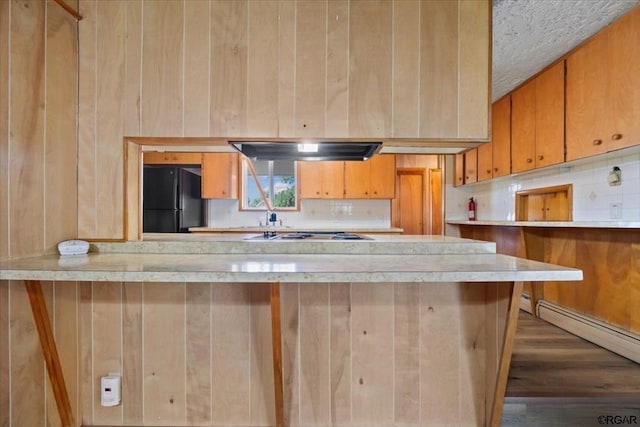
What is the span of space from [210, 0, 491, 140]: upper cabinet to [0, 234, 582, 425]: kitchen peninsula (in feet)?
1.84

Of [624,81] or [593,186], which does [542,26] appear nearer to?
[624,81]

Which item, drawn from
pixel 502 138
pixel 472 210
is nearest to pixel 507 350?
pixel 502 138

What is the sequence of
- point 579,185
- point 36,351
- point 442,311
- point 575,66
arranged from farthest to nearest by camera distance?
point 579,185 → point 575,66 → point 442,311 → point 36,351

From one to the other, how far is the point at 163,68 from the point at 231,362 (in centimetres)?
138

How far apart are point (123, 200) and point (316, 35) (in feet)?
Answer: 3.85

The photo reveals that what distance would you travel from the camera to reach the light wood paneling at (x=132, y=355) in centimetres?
141

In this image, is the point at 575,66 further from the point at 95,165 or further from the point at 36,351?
the point at 36,351

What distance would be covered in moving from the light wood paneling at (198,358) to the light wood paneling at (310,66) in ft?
3.06

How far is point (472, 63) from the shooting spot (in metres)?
1.40

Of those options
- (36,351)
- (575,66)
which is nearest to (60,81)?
(36,351)

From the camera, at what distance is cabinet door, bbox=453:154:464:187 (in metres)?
4.25

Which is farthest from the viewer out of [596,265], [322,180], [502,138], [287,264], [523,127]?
[322,180]

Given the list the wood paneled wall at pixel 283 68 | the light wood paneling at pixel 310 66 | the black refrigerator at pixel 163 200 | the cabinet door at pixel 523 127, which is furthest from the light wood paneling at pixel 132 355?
the cabinet door at pixel 523 127

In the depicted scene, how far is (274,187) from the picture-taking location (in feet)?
14.6
